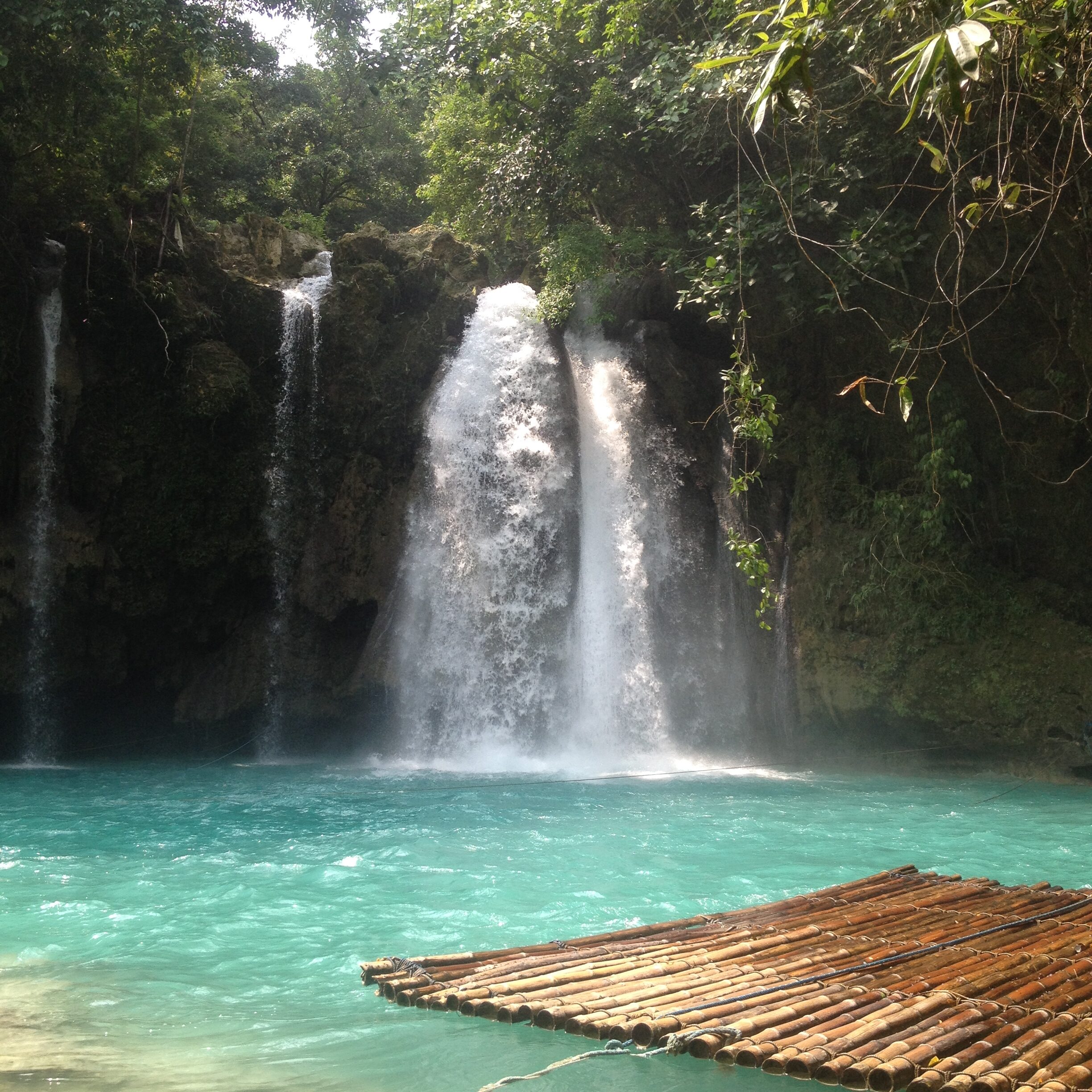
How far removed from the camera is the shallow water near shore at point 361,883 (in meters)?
4.15

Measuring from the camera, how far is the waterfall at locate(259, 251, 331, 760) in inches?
592

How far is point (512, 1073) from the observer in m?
3.97

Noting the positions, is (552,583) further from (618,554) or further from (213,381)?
(213,381)

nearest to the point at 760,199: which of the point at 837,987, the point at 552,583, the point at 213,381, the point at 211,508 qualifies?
the point at 552,583

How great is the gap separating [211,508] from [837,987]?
1249 cm

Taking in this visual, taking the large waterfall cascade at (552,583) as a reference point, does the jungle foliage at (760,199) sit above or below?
above

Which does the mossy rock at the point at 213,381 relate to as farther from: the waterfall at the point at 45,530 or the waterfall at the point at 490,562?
the waterfall at the point at 490,562

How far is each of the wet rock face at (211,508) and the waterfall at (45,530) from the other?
158 mm

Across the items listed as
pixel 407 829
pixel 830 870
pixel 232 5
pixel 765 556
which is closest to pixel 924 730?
pixel 765 556

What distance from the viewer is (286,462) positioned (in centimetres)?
1533

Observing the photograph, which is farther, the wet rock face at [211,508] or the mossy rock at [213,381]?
the mossy rock at [213,381]

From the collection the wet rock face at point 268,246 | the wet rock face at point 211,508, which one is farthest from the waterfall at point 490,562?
the wet rock face at point 268,246

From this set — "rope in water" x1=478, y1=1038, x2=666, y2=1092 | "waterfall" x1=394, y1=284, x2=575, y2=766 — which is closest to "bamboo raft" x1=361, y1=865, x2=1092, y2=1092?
"rope in water" x1=478, y1=1038, x2=666, y2=1092

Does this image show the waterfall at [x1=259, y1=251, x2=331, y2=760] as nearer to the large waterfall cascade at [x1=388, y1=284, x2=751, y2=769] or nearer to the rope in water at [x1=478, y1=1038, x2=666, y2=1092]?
the large waterfall cascade at [x1=388, y1=284, x2=751, y2=769]
